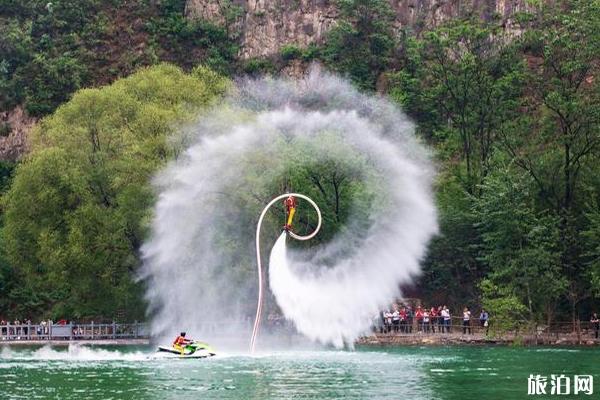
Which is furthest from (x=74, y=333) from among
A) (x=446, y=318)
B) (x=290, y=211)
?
(x=290, y=211)

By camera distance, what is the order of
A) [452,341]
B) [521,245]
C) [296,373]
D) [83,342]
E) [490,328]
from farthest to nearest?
[83,342] → [521,245] → [452,341] → [490,328] → [296,373]

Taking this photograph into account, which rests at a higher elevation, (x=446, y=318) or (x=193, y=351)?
(x=446, y=318)

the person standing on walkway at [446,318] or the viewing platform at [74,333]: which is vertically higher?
the person standing on walkway at [446,318]

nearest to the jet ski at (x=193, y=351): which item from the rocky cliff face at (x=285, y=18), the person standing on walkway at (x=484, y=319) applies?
the person standing on walkway at (x=484, y=319)

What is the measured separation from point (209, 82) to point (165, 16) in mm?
39809

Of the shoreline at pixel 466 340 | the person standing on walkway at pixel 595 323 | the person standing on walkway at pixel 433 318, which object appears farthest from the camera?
the person standing on walkway at pixel 433 318

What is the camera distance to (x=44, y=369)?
6362 centimetres

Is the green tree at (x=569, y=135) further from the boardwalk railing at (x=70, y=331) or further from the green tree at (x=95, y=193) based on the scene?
the boardwalk railing at (x=70, y=331)

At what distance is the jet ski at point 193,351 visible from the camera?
2707 inches

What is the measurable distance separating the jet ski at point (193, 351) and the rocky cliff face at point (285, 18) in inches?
2458

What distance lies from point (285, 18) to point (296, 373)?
7403 cm

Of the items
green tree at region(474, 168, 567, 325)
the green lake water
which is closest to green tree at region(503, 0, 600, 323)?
green tree at region(474, 168, 567, 325)

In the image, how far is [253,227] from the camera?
7706cm

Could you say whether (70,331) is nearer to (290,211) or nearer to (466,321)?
(466,321)
